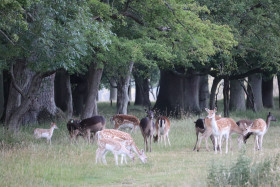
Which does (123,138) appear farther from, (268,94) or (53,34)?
A: (268,94)

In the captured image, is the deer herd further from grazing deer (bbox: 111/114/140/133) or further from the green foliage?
the green foliage

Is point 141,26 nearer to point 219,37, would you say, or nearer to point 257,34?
point 219,37

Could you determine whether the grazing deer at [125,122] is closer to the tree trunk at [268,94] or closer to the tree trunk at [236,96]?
the tree trunk at [236,96]

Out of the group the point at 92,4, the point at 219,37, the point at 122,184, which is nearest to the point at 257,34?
the point at 219,37

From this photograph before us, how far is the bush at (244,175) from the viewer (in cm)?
936

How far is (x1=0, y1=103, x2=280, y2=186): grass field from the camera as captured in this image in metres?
10.6

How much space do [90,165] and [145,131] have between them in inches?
156

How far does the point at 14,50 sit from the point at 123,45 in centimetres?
408

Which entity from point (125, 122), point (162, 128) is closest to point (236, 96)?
point (125, 122)

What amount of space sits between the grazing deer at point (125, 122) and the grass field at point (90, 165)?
3247 millimetres

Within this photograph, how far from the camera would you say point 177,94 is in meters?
31.0

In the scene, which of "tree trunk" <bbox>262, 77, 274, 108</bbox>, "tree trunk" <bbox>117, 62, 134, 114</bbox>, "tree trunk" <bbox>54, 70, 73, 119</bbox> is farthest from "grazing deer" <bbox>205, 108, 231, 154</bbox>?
"tree trunk" <bbox>262, 77, 274, 108</bbox>

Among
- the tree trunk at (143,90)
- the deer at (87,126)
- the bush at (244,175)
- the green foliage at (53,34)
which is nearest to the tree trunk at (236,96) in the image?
the tree trunk at (143,90)

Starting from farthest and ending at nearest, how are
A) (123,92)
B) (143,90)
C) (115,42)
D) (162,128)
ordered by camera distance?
(143,90), (123,92), (162,128), (115,42)
